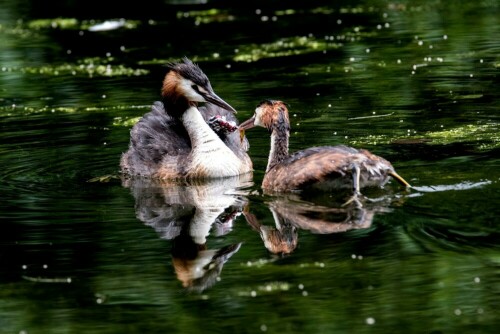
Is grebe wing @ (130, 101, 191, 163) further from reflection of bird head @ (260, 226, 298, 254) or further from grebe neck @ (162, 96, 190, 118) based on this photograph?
reflection of bird head @ (260, 226, 298, 254)

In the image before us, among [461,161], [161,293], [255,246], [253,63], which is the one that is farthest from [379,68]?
[161,293]

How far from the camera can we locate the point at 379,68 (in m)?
15.6

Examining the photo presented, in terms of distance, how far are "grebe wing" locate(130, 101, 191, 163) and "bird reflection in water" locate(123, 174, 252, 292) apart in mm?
346

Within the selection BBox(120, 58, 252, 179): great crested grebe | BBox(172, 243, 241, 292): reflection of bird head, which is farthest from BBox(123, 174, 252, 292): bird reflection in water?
BBox(120, 58, 252, 179): great crested grebe

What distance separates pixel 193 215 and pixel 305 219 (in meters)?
1.05

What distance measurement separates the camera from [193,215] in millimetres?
9336

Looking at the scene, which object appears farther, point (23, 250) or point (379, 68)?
point (379, 68)

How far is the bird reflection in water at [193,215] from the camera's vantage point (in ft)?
25.5

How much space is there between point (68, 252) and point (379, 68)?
26.7 ft

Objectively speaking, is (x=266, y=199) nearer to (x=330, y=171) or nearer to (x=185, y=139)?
(x=330, y=171)

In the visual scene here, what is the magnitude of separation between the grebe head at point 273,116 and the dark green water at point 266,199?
545mm

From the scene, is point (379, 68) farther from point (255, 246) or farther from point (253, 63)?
point (255, 246)

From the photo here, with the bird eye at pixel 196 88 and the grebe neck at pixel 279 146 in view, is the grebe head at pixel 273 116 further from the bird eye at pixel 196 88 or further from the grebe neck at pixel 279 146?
the bird eye at pixel 196 88

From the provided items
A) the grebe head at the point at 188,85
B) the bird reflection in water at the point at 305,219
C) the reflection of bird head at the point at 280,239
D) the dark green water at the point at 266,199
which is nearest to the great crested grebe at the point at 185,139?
the grebe head at the point at 188,85
